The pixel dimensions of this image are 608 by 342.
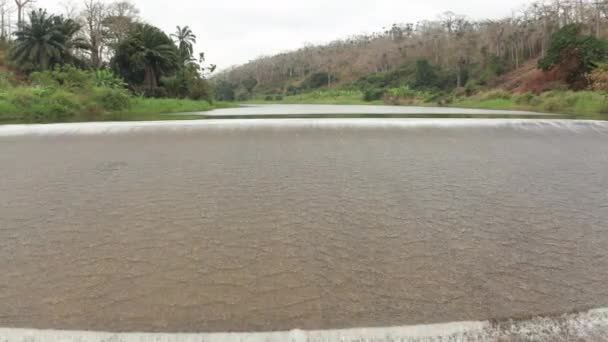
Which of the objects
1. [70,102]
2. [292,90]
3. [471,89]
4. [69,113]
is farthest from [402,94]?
[292,90]

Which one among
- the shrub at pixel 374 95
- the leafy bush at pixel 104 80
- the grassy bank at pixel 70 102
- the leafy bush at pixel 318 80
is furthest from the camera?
the leafy bush at pixel 318 80

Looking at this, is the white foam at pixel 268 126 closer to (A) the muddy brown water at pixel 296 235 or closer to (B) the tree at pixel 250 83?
(A) the muddy brown water at pixel 296 235

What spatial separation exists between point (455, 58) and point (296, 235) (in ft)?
186

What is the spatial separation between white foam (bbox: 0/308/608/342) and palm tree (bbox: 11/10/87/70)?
1267 inches

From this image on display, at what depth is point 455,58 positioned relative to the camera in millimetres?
55406

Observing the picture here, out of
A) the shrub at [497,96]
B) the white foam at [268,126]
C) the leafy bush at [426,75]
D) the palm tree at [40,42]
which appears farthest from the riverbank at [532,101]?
the palm tree at [40,42]

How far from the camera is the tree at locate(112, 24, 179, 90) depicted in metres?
32.8

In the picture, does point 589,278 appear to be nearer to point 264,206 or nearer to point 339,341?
point 339,341

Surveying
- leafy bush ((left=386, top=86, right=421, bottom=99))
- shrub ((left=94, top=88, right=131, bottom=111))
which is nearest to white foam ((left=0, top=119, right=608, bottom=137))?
shrub ((left=94, top=88, right=131, bottom=111))

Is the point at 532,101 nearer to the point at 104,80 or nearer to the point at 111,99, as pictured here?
the point at 111,99

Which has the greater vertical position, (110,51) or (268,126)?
(110,51)

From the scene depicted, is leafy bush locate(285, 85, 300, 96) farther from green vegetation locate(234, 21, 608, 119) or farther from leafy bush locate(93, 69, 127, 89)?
leafy bush locate(93, 69, 127, 89)

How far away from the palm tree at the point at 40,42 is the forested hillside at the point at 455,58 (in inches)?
1177

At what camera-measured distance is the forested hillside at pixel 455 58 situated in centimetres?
2944
